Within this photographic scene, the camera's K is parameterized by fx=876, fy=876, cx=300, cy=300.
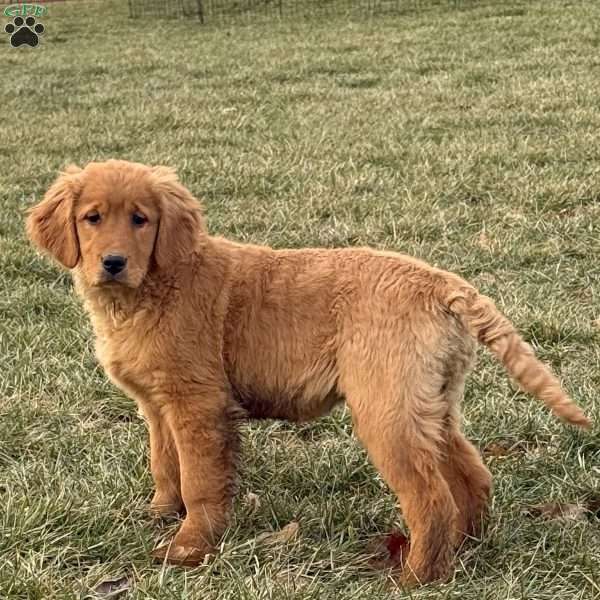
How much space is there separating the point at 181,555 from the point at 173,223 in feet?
3.86

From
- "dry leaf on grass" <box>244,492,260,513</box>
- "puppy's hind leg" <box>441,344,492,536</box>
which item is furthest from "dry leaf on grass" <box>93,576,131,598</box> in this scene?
"puppy's hind leg" <box>441,344,492,536</box>

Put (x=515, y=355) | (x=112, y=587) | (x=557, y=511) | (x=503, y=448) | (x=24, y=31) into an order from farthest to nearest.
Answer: (x=24, y=31)
(x=503, y=448)
(x=557, y=511)
(x=112, y=587)
(x=515, y=355)

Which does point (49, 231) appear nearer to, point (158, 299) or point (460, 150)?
point (158, 299)

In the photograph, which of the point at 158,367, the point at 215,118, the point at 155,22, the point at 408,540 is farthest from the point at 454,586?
the point at 155,22

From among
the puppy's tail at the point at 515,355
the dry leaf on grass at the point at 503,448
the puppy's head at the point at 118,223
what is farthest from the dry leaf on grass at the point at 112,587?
the dry leaf on grass at the point at 503,448

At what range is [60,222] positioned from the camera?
10.6ft

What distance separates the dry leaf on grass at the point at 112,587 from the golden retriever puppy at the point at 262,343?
21 cm

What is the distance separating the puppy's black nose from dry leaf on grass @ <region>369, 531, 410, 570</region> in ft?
4.42

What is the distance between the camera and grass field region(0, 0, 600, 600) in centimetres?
304

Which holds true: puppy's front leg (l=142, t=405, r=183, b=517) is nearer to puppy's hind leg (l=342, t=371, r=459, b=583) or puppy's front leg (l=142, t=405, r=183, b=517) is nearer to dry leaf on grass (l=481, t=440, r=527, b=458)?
puppy's hind leg (l=342, t=371, r=459, b=583)

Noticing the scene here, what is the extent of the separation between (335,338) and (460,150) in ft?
19.5

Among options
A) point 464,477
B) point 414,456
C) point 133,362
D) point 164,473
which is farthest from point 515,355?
point 164,473

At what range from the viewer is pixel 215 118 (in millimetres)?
10797

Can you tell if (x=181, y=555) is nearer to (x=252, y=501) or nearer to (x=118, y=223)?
(x=252, y=501)
